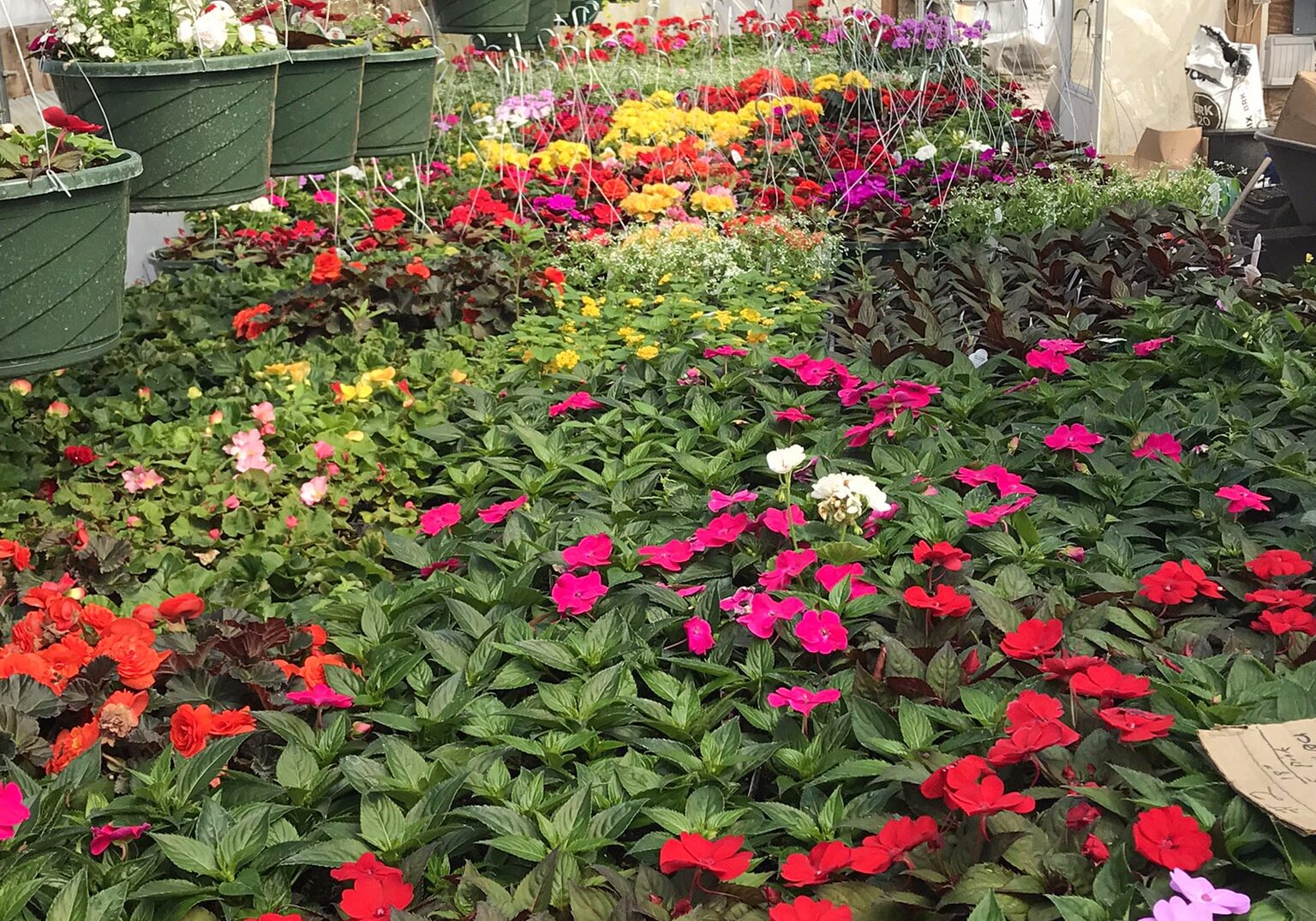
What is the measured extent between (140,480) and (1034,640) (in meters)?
2.11

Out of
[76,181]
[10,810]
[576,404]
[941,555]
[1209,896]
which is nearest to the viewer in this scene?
[1209,896]

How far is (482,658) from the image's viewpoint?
6.55ft

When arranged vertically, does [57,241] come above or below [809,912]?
above

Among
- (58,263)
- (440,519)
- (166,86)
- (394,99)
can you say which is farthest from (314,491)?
(394,99)

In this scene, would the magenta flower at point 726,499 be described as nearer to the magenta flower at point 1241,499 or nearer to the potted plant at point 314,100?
the magenta flower at point 1241,499

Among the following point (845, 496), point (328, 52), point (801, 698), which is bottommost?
point (801, 698)

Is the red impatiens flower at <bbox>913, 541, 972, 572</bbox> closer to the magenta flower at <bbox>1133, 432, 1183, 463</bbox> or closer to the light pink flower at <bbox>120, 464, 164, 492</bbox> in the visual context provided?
the magenta flower at <bbox>1133, 432, 1183, 463</bbox>

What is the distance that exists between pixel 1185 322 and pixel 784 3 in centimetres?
1020

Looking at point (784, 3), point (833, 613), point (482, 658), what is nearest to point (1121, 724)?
point (833, 613)

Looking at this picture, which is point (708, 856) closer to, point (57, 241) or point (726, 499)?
point (726, 499)

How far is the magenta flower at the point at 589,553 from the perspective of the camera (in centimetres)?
217

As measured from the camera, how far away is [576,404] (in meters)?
3.11

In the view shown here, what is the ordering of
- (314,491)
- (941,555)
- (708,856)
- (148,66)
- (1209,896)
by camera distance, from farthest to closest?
(314,491) → (148,66) → (941,555) → (708,856) → (1209,896)

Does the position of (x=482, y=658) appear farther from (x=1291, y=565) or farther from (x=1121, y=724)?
(x=1291, y=565)
